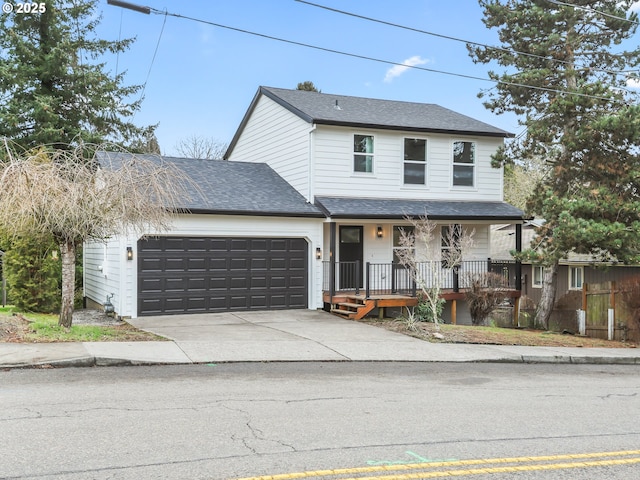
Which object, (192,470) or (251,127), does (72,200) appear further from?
(251,127)

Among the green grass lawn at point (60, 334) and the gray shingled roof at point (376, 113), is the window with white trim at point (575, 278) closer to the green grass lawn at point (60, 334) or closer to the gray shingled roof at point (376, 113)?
the gray shingled roof at point (376, 113)

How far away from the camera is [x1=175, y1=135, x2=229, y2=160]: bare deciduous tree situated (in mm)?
46094

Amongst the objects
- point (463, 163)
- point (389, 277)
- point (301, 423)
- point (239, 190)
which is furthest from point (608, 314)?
point (301, 423)

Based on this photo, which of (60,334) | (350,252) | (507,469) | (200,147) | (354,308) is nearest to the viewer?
(507,469)

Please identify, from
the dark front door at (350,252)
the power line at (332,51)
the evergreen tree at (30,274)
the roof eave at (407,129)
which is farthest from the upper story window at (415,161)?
the evergreen tree at (30,274)

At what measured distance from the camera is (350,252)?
62.5ft

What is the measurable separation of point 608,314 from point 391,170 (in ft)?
25.3

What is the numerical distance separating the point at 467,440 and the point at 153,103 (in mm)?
31224

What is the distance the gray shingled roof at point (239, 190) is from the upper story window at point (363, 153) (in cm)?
213

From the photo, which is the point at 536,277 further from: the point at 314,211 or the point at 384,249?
the point at 314,211

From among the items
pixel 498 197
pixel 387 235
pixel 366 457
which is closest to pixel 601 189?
pixel 498 197

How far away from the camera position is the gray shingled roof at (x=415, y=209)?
17.4m

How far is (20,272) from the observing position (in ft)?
56.9

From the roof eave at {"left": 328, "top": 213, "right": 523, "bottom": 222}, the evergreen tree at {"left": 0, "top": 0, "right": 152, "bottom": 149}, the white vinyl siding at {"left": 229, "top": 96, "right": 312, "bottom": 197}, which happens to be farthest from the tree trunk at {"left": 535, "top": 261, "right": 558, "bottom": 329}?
the evergreen tree at {"left": 0, "top": 0, "right": 152, "bottom": 149}
